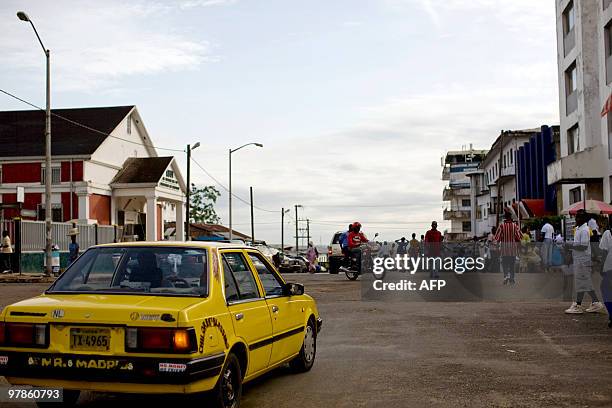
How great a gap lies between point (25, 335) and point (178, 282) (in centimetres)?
124

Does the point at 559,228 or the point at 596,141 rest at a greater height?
the point at 596,141

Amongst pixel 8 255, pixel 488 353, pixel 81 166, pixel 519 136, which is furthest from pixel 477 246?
pixel 519 136

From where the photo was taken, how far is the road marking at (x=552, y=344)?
9.89 m

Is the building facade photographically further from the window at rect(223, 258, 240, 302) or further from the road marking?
the window at rect(223, 258, 240, 302)

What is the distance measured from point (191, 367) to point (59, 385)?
3.38ft

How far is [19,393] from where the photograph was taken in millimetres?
6836

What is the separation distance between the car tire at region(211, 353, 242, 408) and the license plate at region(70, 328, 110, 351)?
Answer: 0.90 meters

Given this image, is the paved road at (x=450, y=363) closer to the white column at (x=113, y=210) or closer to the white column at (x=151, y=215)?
the white column at (x=151, y=215)

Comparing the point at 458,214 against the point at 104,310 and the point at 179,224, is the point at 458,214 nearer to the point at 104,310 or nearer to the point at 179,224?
the point at 179,224

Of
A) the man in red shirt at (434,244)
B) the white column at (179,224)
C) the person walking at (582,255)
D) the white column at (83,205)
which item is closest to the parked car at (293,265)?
the white column at (179,224)

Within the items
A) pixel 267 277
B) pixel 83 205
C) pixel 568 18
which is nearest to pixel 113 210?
pixel 83 205

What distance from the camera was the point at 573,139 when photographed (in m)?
38.9

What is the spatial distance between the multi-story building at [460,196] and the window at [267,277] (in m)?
112

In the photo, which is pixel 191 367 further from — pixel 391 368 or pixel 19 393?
pixel 391 368
